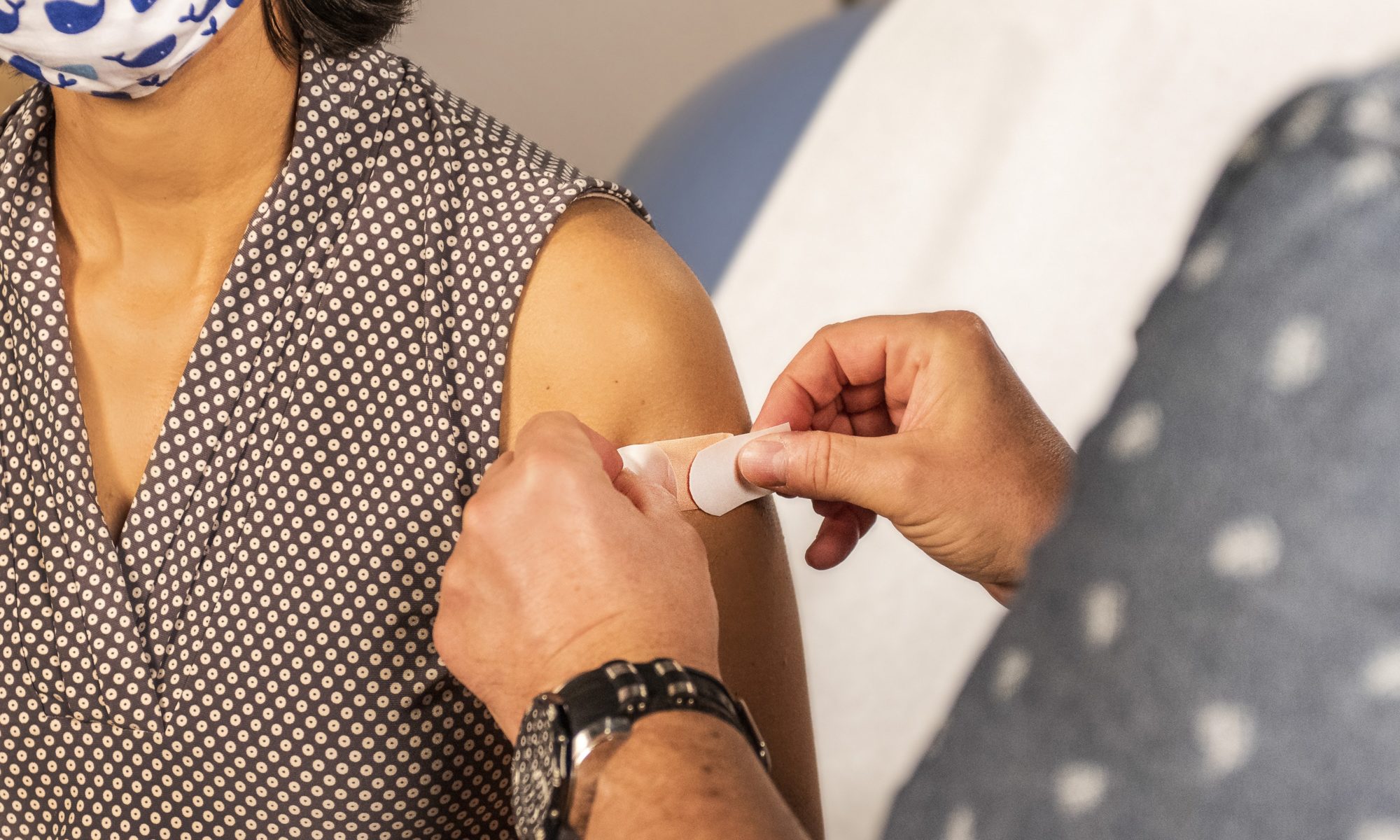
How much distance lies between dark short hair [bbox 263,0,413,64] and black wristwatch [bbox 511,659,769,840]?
0.61m

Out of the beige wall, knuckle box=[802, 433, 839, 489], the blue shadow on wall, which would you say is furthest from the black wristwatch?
the beige wall

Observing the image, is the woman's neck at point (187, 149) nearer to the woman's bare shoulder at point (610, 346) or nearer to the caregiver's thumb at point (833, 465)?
the woman's bare shoulder at point (610, 346)

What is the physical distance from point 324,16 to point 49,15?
208 millimetres

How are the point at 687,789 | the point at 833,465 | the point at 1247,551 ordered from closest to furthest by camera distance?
the point at 1247,551 → the point at 687,789 → the point at 833,465

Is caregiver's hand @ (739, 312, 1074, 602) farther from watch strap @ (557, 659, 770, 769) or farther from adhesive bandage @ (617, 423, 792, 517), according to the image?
watch strap @ (557, 659, 770, 769)

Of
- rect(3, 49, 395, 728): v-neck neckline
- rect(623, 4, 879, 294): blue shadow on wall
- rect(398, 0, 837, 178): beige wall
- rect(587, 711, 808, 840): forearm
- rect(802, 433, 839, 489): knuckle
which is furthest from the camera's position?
rect(398, 0, 837, 178): beige wall

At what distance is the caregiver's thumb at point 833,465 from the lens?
0.80 m

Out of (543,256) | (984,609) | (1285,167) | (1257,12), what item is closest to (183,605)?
(543,256)

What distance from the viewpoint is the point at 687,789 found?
Result: 21.7 inches

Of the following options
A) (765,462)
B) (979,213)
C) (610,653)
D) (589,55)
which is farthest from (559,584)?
(589,55)

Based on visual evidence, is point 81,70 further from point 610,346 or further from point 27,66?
point 610,346

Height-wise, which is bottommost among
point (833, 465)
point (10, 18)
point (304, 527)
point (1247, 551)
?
point (304, 527)

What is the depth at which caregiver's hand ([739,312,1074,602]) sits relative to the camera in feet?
2.67

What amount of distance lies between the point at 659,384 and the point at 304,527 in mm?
292
